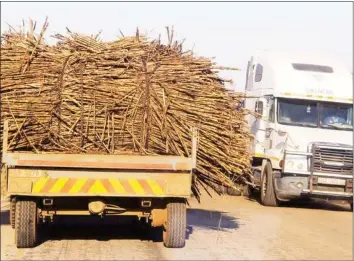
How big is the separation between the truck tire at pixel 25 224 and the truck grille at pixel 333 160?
8071 millimetres

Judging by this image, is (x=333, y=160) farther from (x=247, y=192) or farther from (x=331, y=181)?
(x=247, y=192)

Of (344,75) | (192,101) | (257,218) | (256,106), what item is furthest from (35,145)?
(344,75)

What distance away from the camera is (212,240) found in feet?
32.7

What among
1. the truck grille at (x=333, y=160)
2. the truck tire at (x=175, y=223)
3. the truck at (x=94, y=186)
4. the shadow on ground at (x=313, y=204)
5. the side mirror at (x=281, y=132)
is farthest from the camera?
the shadow on ground at (x=313, y=204)

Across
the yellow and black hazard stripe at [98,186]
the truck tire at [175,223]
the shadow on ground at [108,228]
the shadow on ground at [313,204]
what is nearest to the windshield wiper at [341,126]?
the shadow on ground at [313,204]

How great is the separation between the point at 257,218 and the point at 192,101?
4425mm

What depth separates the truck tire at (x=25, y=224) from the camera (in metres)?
8.66

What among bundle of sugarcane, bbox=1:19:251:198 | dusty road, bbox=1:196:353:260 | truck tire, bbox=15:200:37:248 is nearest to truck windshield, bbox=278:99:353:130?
dusty road, bbox=1:196:353:260

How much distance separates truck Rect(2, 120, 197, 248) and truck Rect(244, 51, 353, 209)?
6.49 metres

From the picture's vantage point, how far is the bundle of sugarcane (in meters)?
9.25

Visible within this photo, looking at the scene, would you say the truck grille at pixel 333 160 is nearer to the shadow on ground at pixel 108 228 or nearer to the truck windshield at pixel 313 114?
the truck windshield at pixel 313 114

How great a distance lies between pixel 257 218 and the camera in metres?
13.3

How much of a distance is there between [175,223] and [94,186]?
1183 mm

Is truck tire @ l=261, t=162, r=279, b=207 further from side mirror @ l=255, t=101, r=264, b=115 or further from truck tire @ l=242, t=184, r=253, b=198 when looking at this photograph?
truck tire @ l=242, t=184, r=253, b=198
